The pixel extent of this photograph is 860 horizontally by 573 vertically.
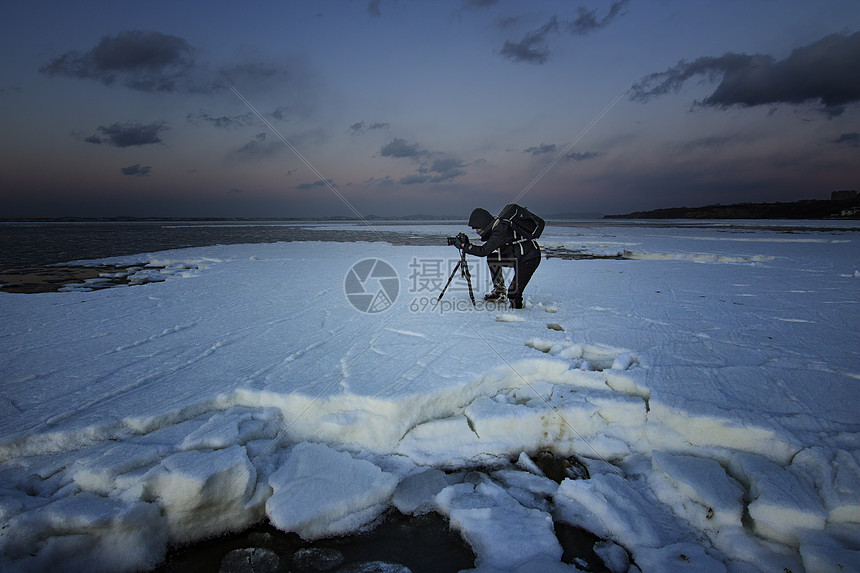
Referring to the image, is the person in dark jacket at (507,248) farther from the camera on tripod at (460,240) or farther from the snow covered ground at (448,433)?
the snow covered ground at (448,433)

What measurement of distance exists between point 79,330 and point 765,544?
21.8 feet

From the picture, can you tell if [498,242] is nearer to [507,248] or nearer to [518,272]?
[507,248]

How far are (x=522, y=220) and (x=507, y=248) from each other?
48cm

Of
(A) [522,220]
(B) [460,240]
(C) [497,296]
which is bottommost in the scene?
(C) [497,296]

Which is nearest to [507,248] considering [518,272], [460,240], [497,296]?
[518,272]

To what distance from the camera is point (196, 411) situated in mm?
2887

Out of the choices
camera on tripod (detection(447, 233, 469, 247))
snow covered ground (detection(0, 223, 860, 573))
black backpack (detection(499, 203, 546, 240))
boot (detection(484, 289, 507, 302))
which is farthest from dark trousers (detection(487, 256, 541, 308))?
snow covered ground (detection(0, 223, 860, 573))

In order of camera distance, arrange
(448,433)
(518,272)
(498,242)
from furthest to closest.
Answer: (518,272), (498,242), (448,433)

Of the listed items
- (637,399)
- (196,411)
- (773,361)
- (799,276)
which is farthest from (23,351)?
(799,276)

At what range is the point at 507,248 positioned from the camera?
571cm

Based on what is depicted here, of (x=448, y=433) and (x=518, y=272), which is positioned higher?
(x=518, y=272)

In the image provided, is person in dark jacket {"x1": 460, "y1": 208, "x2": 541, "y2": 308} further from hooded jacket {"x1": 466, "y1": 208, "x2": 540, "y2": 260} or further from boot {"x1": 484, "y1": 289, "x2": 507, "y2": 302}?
boot {"x1": 484, "y1": 289, "x2": 507, "y2": 302}

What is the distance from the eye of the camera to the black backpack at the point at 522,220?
550 cm

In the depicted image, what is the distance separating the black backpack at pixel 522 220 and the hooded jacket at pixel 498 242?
0.10 m
